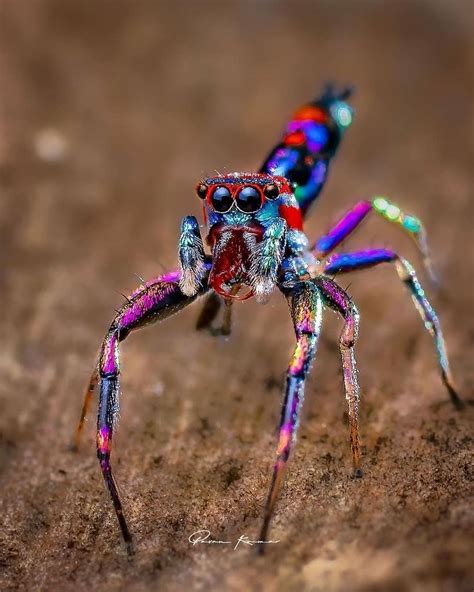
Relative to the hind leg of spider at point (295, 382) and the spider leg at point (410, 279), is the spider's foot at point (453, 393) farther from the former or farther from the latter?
the hind leg of spider at point (295, 382)

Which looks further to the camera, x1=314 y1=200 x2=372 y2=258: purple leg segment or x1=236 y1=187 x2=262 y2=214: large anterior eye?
x1=314 y1=200 x2=372 y2=258: purple leg segment

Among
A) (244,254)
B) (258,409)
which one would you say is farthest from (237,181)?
(258,409)

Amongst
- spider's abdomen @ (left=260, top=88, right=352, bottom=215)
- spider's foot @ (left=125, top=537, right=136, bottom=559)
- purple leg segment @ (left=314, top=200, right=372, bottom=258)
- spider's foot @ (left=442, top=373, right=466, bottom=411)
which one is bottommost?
spider's foot @ (left=125, top=537, right=136, bottom=559)

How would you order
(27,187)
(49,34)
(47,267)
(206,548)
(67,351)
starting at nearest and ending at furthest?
(206,548), (67,351), (47,267), (27,187), (49,34)

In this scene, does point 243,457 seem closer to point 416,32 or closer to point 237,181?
point 237,181

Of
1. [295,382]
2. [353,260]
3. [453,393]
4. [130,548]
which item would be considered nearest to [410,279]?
[353,260]

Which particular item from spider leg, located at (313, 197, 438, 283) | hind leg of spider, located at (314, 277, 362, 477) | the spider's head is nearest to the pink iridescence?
the spider's head

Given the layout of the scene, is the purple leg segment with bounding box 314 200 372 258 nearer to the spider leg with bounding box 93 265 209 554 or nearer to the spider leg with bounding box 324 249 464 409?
the spider leg with bounding box 324 249 464 409
